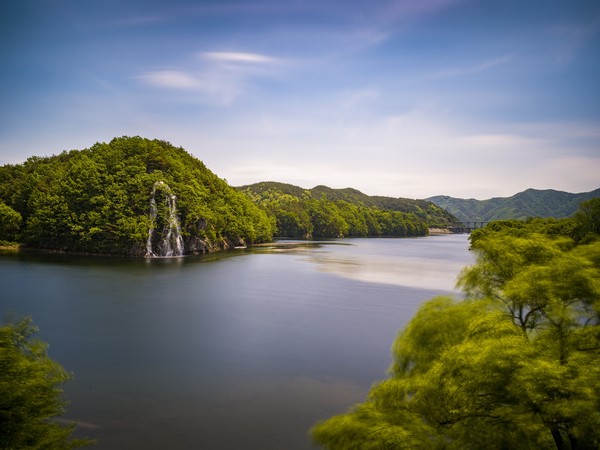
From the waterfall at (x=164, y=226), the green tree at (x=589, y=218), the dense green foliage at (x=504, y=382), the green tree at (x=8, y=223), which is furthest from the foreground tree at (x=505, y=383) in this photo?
the green tree at (x=8, y=223)

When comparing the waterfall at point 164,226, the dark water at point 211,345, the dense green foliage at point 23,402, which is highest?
the waterfall at point 164,226

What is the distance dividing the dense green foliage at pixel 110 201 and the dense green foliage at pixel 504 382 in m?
68.4

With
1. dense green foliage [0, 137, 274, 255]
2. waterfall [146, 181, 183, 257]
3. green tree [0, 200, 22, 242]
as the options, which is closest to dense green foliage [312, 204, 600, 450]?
dense green foliage [0, 137, 274, 255]

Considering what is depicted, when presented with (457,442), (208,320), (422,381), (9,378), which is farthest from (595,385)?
(208,320)

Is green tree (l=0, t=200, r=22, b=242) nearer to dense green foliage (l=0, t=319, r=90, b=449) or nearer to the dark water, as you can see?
the dark water

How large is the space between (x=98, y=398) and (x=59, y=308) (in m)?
18.4

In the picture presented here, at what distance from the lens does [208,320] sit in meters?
30.7

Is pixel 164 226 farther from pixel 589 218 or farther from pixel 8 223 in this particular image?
pixel 589 218

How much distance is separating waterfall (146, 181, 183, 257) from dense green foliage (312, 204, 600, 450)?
226 feet

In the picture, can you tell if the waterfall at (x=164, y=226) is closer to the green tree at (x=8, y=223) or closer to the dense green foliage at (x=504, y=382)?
the green tree at (x=8, y=223)

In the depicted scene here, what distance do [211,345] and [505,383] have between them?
64.6 ft

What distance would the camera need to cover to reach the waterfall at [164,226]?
246 ft

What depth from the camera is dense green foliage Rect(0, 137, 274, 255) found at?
7356 centimetres

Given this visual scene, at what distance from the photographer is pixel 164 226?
7612 centimetres
